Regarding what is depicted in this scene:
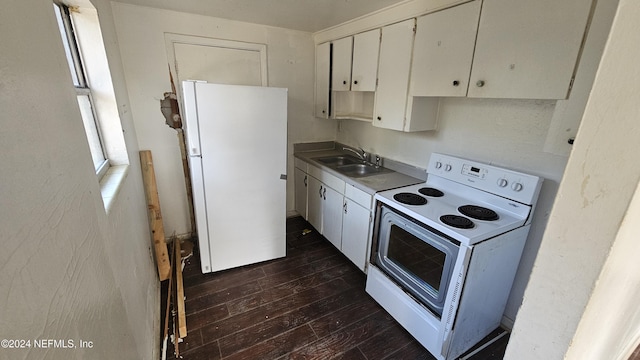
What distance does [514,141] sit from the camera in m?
1.68

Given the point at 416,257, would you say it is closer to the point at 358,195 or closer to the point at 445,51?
the point at 358,195

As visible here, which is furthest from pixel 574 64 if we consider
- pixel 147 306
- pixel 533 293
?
pixel 147 306

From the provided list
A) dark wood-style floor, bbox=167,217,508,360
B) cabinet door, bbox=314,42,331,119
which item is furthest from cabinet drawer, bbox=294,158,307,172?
dark wood-style floor, bbox=167,217,508,360

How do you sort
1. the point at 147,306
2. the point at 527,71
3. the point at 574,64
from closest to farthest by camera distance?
the point at 574,64 < the point at 527,71 < the point at 147,306

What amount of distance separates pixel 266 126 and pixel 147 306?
1.50 m

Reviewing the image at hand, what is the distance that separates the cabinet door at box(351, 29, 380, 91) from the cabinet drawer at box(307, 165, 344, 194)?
879mm

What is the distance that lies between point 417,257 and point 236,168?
5.11ft

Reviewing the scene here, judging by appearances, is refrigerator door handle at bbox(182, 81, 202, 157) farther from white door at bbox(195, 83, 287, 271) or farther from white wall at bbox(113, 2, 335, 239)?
white wall at bbox(113, 2, 335, 239)

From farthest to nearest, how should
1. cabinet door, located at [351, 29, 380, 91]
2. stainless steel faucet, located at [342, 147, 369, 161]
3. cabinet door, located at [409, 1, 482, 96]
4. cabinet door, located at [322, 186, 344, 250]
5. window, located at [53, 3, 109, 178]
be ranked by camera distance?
1. stainless steel faucet, located at [342, 147, 369, 161]
2. cabinet door, located at [322, 186, 344, 250]
3. cabinet door, located at [351, 29, 380, 91]
4. cabinet door, located at [409, 1, 482, 96]
5. window, located at [53, 3, 109, 178]

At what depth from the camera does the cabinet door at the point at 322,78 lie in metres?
2.83

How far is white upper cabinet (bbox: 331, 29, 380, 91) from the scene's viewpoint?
7.39ft

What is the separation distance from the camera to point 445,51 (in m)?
1.69

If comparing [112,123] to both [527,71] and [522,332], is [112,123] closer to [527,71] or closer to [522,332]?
[522,332]

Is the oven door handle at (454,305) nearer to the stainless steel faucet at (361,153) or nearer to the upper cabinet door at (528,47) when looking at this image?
the upper cabinet door at (528,47)
